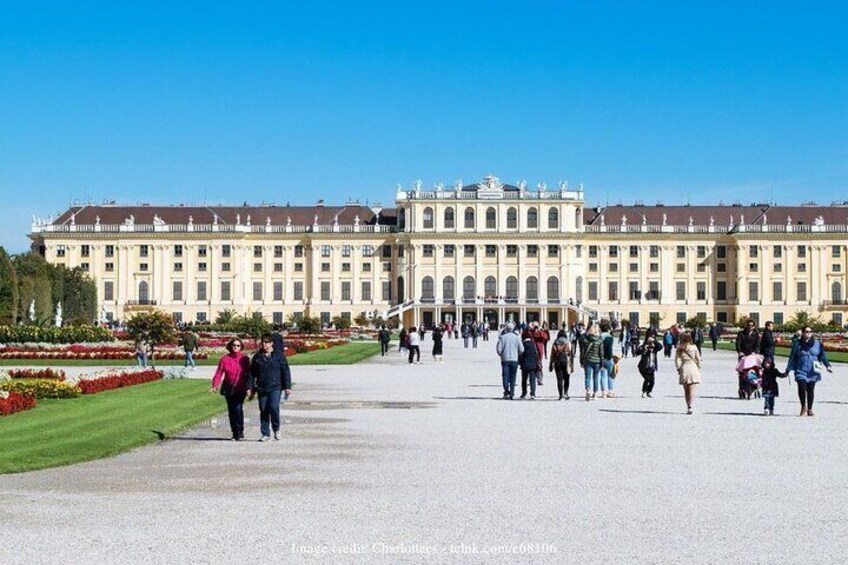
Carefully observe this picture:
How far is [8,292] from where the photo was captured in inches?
2379

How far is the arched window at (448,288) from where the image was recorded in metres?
101

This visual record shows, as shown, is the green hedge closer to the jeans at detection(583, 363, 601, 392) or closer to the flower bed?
the flower bed

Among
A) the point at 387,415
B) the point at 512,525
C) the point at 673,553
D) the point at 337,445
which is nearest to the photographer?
the point at 673,553

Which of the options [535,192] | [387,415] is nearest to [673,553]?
[387,415]

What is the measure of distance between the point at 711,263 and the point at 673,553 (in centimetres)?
9539

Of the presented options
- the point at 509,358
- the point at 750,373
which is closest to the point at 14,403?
the point at 509,358

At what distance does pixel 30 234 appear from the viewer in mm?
101688

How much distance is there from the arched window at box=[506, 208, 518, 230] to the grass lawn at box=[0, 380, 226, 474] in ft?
254

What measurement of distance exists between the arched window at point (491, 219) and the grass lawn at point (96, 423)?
254ft

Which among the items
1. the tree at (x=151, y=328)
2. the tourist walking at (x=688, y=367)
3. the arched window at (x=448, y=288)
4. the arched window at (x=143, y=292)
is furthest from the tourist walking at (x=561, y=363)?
the arched window at (x=143, y=292)

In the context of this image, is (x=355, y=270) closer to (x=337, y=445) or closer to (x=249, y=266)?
(x=249, y=266)

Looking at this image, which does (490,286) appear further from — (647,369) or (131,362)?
(647,369)

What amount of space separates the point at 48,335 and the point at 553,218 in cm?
6014

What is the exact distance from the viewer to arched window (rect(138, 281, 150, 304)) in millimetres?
101188
